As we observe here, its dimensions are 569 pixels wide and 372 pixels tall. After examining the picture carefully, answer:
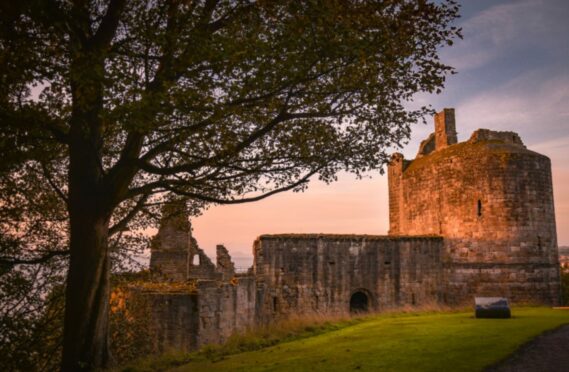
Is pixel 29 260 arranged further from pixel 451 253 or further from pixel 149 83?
pixel 451 253

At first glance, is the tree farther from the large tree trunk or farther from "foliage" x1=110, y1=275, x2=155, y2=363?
"foliage" x1=110, y1=275, x2=155, y2=363

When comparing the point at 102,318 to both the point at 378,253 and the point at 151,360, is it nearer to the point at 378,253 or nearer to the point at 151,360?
the point at 151,360

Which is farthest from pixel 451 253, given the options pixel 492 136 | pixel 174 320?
pixel 174 320

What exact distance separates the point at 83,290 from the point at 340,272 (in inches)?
780

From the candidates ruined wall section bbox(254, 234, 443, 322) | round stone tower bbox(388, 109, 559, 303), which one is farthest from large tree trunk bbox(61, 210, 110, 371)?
round stone tower bbox(388, 109, 559, 303)

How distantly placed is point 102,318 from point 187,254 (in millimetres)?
22175

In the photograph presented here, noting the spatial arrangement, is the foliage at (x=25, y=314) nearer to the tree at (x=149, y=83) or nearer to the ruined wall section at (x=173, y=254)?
the tree at (x=149, y=83)

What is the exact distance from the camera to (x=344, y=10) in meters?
8.41

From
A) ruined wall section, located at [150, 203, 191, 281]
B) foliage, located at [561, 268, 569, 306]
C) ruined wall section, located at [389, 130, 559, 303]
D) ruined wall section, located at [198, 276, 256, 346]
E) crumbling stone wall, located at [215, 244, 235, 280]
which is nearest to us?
ruined wall section, located at [198, 276, 256, 346]

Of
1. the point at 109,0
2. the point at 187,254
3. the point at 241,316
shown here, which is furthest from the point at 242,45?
the point at 187,254

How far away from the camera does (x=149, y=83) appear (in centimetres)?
946

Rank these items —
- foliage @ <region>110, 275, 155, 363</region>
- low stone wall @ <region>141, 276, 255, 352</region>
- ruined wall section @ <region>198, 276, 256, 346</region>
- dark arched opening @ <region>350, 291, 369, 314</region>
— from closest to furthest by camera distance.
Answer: foliage @ <region>110, 275, 155, 363</region> → low stone wall @ <region>141, 276, 255, 352</region> → ruined wall section @ <region>198, 276, 256, 346</region> → dark arched opening @ <region>350, 291, 369, 314</region>

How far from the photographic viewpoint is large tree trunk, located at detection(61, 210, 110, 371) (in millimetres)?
8703

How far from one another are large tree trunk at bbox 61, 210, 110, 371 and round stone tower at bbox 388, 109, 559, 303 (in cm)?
2145
